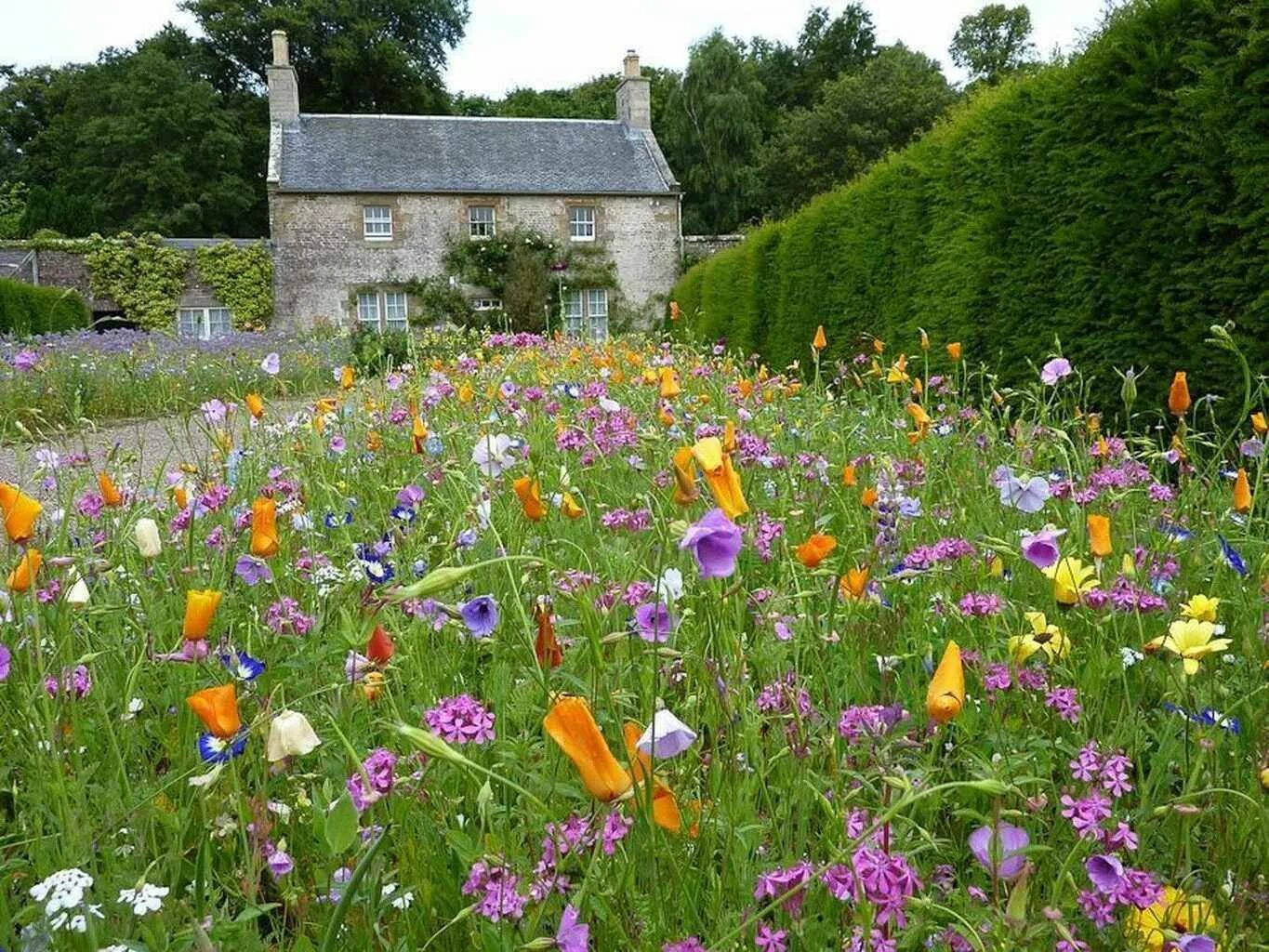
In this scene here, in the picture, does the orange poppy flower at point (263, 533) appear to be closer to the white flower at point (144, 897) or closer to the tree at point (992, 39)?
the white flower at point (144, 897)

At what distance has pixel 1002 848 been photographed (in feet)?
2.98

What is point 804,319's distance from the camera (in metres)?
8.54

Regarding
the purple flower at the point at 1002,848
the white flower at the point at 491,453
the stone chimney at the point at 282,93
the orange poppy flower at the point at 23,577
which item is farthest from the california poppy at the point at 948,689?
the stone chimney at the point at 282,93

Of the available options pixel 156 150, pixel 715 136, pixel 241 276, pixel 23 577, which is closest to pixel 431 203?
pixel 241 276

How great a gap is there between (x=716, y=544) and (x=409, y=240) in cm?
Result: 2456

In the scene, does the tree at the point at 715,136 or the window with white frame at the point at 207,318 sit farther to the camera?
the tree at the point at 715,136

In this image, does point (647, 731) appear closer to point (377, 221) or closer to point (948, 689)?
point (948, 689)

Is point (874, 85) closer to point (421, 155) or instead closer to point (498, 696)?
point (421, 155)

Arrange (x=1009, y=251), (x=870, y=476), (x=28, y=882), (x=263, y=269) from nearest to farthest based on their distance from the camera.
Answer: (x=28, y=882) → (x=870, y=476) → (x=1009, y=251) → (x=263, y=269)

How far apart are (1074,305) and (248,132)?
3566cm

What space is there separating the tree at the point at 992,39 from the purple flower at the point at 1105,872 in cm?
4402

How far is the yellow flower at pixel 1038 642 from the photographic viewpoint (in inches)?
48.9

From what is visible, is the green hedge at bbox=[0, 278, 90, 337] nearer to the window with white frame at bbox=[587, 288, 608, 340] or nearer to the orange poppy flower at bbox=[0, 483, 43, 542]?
the window with white frame at bbox=[587, 288, 608, 340]

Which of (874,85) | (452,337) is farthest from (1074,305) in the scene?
(874,85)
